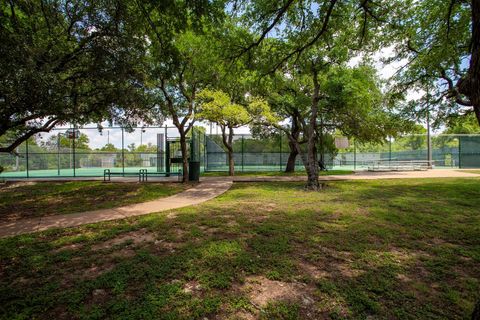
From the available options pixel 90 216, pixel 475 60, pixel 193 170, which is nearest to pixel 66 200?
pixel 90 216

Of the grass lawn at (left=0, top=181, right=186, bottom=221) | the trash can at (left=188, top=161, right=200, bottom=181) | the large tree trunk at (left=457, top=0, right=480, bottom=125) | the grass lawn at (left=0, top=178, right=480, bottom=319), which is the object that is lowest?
the grass lawn at (left=0, top=178, right=480, bottom=319)

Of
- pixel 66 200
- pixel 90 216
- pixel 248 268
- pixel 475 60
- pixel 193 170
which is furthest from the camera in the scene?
pixel 193 170

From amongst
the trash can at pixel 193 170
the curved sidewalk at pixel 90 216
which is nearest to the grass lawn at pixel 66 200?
the curved sidewalk at pixel 90 216

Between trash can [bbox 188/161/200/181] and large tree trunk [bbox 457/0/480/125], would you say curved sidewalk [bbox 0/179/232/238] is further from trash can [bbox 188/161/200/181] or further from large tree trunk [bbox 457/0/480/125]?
large tree trunk [bbox 457/0/480/125]

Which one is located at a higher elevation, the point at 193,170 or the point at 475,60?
the point at 475,60

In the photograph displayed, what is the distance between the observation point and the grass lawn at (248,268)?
258cm

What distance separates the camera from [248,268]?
3.41m

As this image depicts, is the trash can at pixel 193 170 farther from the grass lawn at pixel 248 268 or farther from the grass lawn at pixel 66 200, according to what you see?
the grass lawn at pixel 248 268

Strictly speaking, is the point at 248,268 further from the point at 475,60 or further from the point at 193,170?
the point at 193,170

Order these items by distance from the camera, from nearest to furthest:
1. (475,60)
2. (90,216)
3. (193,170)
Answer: (475,60)
(90,216)
(193,170)

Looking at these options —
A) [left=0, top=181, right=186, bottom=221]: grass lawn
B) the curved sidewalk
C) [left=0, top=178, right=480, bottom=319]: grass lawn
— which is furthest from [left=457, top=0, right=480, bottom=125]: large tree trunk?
[left=0, top=181, right=186, bottom=221]: grass lawn

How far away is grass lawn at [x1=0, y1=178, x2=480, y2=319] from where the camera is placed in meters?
2.58

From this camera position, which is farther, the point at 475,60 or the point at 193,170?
the point at 193,170

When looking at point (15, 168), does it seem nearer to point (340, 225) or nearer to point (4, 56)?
point (4, 56)
